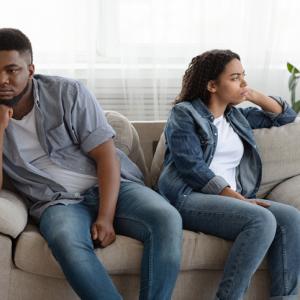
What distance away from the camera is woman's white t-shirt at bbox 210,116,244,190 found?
2352 mm

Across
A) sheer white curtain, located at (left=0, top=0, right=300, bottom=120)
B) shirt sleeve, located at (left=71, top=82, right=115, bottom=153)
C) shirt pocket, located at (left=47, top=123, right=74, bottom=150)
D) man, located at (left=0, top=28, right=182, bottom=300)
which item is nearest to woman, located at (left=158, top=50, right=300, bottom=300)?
man, located at (left=0, top=28, right=182, bottom=300)

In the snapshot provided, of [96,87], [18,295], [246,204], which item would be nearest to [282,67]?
[96,87]

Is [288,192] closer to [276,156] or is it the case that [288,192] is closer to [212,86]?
[276,156]

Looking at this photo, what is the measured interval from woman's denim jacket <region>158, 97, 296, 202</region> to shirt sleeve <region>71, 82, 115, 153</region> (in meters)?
0.26

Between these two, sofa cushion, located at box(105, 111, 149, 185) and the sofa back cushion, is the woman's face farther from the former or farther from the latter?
sofa cushion, located at box(105, 111, 149, 185)

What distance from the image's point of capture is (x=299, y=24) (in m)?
3.49

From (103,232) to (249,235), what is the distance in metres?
0.46

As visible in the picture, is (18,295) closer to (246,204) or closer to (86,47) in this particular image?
(246,204)

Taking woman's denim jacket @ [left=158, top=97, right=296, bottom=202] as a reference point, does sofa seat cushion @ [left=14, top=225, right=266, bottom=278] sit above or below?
below

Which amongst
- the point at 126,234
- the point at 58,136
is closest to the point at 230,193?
the point at 126,234

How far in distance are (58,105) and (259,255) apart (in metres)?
0.82

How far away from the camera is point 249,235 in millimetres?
2039

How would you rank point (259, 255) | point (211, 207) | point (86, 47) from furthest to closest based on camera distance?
point (86, 47)
point (211, 207)
point (259, 255)

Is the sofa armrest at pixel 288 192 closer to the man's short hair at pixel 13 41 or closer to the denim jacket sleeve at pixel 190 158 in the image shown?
the denim jacket sleeve at pixel 190 158
